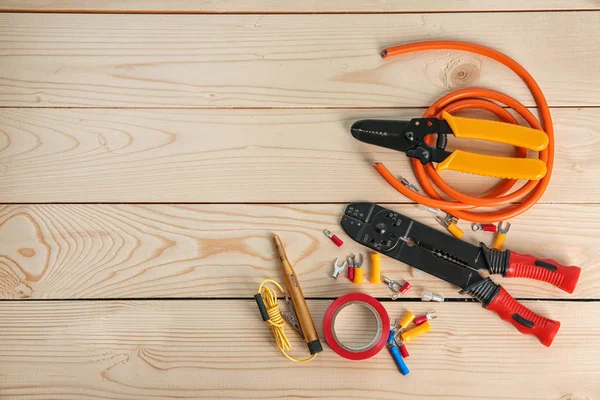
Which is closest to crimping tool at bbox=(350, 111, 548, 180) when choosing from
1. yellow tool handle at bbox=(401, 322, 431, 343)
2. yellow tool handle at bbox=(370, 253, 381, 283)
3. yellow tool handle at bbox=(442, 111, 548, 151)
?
yellow tool handle at bbox=(442, 111, 548, 151)

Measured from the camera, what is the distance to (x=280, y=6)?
112 centimetres

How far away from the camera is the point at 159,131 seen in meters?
1.10

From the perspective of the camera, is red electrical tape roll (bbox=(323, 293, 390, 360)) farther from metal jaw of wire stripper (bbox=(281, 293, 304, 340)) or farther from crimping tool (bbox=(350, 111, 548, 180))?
crimping tool (bbox=(350, 111, 548, 180))

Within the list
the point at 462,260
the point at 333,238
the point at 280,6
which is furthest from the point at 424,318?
the point at 280,6

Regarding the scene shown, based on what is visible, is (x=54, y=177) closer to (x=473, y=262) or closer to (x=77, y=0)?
(x=77, y=0)

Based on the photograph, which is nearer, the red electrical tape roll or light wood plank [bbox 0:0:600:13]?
the red electrical tape roll

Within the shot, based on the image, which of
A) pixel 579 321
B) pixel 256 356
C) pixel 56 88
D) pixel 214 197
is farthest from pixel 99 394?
pixel 579 321

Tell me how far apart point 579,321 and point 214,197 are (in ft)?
2.72

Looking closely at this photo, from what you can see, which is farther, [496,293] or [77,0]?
[77,0]

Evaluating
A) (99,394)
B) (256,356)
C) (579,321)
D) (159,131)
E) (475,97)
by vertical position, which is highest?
(475,97)

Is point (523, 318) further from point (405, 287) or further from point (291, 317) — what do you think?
point (291, 317)

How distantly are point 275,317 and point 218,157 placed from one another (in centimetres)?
37

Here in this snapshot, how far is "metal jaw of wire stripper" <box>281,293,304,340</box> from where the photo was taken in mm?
1019

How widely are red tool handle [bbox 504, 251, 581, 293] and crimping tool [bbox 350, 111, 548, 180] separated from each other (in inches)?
6.7
